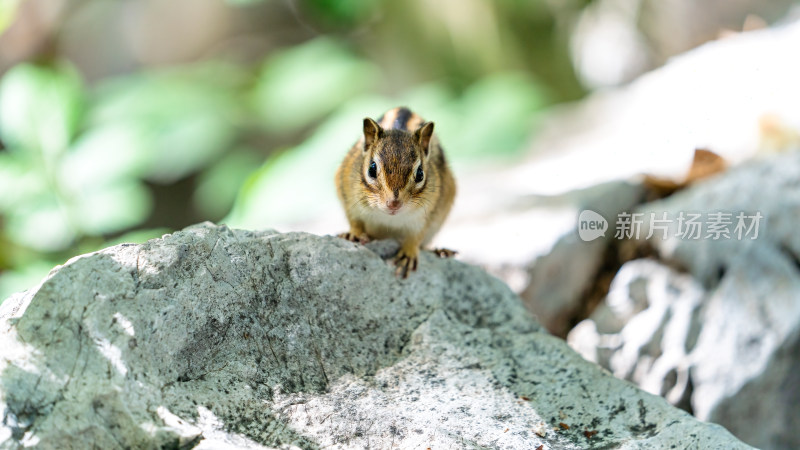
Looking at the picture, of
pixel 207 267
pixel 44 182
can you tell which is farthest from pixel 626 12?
pixel 207 267

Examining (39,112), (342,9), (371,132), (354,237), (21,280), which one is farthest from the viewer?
(342,9)

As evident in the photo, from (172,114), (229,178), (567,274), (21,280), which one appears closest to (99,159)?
(21,280)

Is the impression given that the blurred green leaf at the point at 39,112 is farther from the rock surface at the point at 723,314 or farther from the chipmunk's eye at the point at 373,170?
the rock surface at the point at 723,314

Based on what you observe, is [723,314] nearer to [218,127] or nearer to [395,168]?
[395,168]

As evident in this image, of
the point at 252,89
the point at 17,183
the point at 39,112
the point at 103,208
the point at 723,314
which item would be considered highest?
the point at 252,89

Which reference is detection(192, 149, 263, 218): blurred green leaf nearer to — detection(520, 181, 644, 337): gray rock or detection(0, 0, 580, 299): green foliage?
detection(0, 0, 580, 299): green foliage

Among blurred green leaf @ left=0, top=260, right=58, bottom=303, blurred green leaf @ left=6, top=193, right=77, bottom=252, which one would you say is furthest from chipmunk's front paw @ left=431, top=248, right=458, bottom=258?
blurred green leaf @ left=6, top=193, right=77, bottom=252

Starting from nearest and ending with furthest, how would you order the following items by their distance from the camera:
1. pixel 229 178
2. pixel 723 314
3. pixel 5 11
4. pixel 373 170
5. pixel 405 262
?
pixel 405 262
pixel 373 170
pixel 723 314
pixel 5 11
pixel 229 178
